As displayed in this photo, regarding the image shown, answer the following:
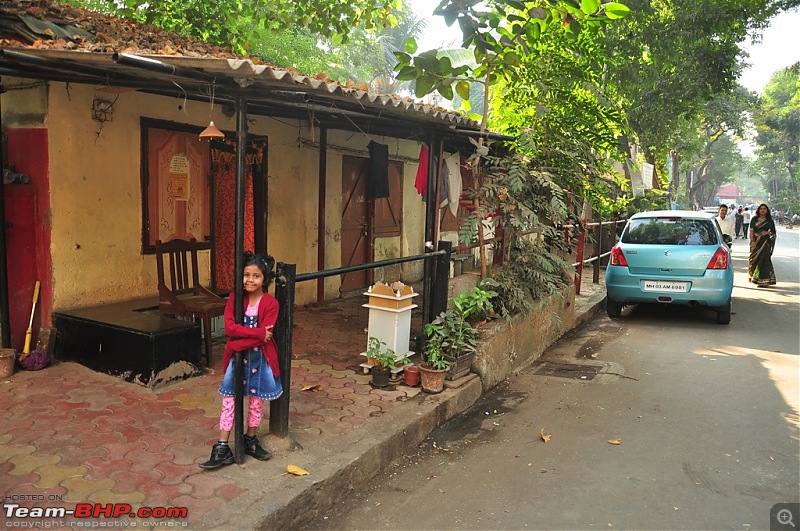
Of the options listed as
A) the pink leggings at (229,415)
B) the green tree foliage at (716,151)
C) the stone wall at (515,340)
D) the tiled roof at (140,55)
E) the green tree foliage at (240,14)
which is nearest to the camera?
the tiled roof at (140,55)

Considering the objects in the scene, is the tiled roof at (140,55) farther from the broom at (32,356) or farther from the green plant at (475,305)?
the broom at (32,356)

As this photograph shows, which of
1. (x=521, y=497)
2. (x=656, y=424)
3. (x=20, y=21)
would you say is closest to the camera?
(x=521, y=497)

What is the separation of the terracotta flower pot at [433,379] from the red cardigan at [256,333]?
177cm

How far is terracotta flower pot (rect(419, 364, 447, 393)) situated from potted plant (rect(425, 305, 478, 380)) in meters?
0.23

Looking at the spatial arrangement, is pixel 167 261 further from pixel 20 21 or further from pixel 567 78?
pixel 567 78

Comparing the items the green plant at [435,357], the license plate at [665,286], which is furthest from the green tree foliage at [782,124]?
the green plant at [435,357]

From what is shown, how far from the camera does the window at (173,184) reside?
6.34m

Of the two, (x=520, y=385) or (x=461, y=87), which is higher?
(x=461, y=87)

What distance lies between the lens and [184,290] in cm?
632

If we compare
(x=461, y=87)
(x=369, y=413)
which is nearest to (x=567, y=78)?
(x=461, y=87)

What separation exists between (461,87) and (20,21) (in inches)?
161

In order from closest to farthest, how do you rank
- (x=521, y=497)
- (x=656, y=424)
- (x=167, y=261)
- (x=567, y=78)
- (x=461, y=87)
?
(x=521, y=497), (x=656, y=424), (x=461, y=87), (x=167, y=261), (x=567, y=78)

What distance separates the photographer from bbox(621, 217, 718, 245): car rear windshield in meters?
9.02

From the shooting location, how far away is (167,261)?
21.7 feet
